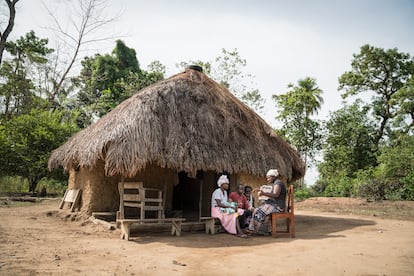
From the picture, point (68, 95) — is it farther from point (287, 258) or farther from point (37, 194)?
point (287, 258)

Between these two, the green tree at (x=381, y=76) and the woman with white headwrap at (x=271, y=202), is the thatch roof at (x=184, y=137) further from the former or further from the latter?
the green tree at (x=381, y=76)

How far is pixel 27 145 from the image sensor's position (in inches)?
569

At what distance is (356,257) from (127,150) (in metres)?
4.67

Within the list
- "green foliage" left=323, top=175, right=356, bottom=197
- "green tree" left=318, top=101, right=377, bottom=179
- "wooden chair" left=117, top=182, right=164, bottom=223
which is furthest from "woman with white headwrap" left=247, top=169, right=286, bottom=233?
"green tree" left=318, top=101, right=377, bottom=179

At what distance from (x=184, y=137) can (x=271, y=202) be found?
2430 millimetres

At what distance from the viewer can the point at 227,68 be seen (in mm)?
22469

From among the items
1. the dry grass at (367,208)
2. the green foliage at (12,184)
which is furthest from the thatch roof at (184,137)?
the green foliage at (12,184)

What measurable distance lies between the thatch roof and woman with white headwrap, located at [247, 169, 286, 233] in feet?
3.85

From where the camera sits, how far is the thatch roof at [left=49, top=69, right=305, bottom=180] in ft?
24.2

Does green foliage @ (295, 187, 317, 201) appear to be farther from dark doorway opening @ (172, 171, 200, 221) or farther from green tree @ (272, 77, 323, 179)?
dark doorway opening @ (172, 171, 200, 221)

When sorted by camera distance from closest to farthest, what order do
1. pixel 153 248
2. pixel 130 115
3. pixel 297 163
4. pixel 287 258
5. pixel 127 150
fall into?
pixel 287 258
pixel 153 248
pixel 127 150
pixel 130 115
pixel 297 163

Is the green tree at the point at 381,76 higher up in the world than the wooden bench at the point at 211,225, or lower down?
higher up

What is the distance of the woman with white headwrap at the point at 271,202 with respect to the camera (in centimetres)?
721

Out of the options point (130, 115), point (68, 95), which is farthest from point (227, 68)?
point (130, 115)
